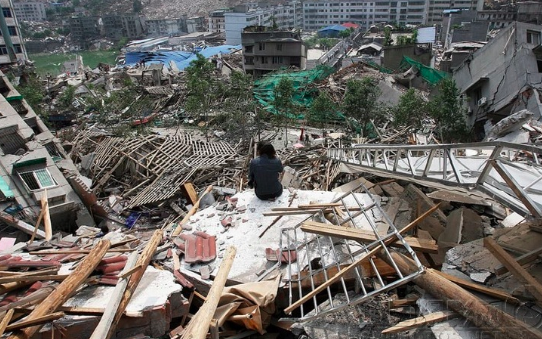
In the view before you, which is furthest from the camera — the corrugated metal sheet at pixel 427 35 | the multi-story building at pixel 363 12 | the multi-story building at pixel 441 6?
the multi-story building at pixel 363 12

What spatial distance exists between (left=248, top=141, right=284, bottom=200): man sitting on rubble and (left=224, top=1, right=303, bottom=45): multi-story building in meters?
57.2

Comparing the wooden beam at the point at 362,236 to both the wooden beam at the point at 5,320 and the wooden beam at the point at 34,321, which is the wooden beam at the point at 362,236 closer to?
the wooden beam at the point at 34,321

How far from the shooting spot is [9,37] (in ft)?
141

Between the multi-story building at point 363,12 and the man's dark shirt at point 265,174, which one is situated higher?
the multi-story building at point 363,12

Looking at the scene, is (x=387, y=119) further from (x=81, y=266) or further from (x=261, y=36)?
(x=261, y=36)

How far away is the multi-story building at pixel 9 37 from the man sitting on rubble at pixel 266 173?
163ft

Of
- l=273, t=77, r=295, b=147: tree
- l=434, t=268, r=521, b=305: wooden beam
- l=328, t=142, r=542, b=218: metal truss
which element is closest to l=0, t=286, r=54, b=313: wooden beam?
l=434, t=268, r=521, b=305: wooden beam

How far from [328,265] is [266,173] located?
2778 millimetres

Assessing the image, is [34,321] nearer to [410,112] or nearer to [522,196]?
[522,196]

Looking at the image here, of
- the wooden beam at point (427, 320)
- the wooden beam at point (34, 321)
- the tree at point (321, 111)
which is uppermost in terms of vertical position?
the wooden beam at point (34, 321)

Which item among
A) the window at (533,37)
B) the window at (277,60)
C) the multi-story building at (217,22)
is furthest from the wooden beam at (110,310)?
the multi-story building at (217,22)

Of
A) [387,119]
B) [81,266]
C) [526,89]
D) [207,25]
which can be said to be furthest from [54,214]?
[207,25]

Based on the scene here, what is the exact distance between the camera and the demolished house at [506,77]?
17547 millimetres

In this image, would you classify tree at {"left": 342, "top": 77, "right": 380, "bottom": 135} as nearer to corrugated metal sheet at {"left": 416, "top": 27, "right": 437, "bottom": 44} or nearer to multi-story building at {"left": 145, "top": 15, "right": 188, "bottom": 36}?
corrugated metal sheet at {"left": 416, "top": 27, "right": 437, "bottom": 44}
